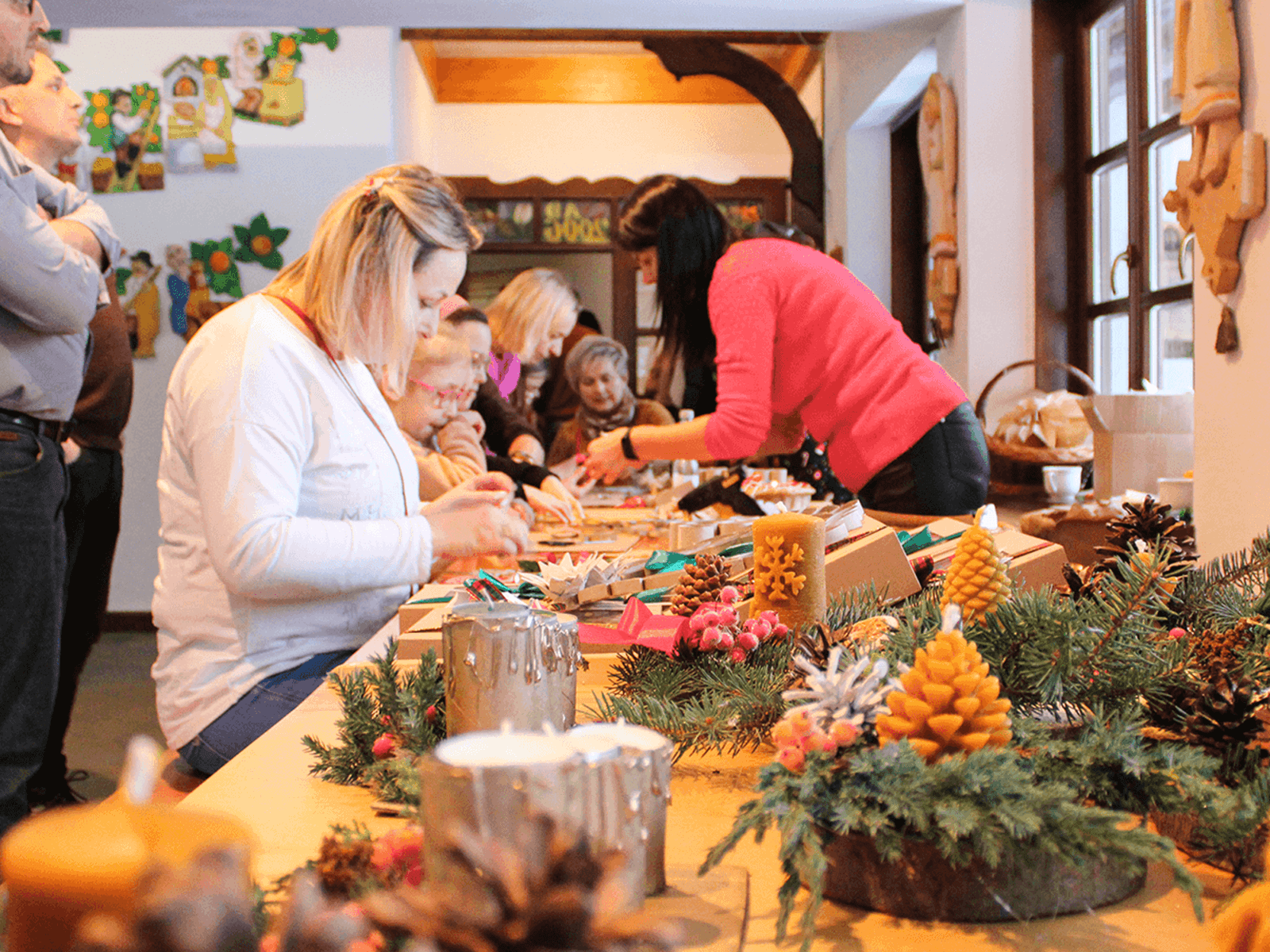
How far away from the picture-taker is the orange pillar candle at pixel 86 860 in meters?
0.24

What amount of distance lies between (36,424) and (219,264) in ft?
11.0

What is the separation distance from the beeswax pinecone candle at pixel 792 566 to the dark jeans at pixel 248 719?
624 millimetres

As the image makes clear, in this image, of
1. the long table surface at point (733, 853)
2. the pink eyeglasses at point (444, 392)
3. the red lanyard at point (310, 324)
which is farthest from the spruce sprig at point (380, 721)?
the pink eyeglasses at point (444, 392)

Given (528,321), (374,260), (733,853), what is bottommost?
(733,853)

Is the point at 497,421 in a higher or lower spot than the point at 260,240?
lower

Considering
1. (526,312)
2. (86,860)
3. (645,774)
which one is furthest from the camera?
(526,312)

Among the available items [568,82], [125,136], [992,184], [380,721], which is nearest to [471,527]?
[380,721]

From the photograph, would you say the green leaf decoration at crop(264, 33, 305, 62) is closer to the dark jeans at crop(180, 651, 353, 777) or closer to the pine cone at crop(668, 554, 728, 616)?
the dark jeans at crop(180, 651, 353, 777)

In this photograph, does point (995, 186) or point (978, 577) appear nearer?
point (978, 577)

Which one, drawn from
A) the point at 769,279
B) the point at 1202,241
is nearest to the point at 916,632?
the point at 769,279

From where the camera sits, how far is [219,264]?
4.84 meters

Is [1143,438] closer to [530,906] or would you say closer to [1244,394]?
[1244,394]

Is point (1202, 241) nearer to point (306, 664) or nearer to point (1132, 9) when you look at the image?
point (1132, 9)

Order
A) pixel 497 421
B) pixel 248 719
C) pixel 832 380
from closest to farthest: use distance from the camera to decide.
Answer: pixel 248 719, pixel 832 380, pixel 497 421
